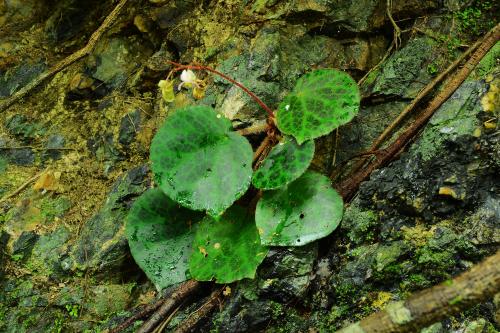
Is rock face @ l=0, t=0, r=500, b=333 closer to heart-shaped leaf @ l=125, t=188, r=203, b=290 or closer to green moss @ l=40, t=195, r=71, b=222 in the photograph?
green moss @ l=40, t=195, r=71, b=222

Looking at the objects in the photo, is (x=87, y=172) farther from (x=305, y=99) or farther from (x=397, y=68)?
(x=397, y=68)

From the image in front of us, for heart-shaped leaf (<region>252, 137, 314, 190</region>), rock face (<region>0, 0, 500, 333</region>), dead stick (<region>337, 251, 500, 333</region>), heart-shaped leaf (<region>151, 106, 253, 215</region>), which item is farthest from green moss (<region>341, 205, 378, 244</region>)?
dead stick (<region>337, 251, 500, 333</region>)

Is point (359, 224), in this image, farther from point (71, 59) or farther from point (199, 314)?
point (71, 59)

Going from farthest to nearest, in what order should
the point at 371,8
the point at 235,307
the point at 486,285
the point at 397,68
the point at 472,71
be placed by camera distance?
1. the point at 371,8
2. the point at 397,68
3. the point at 472,71
4. the point at 235,307
5. the point at 486,285

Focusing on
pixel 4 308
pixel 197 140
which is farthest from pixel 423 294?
pixel 4 308

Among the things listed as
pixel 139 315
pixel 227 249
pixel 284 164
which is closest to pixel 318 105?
pixel 284 164

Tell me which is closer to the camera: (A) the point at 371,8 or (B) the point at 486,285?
(B) the point at 486,285

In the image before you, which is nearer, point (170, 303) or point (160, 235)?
point (170, 303)
